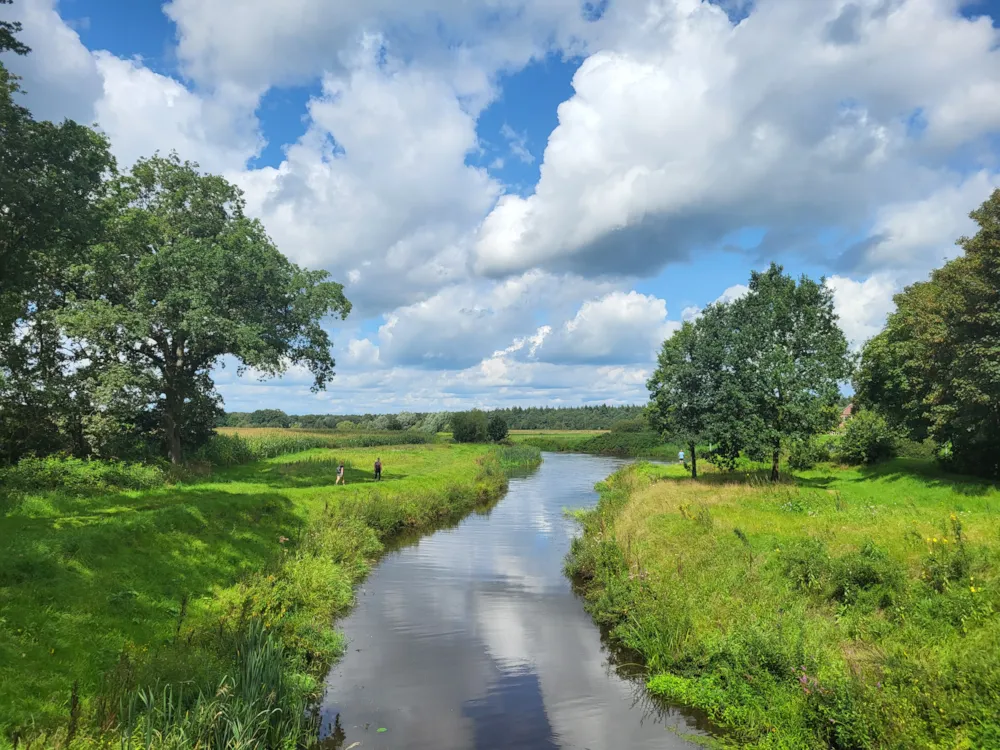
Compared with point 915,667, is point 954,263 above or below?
above

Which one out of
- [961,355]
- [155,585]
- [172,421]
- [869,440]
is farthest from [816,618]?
[172,421]

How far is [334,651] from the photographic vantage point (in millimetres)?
15180

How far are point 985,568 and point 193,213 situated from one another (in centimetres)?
4352

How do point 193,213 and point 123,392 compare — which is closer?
point 123,392

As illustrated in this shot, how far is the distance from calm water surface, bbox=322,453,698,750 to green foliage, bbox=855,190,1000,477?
21438 millimetres

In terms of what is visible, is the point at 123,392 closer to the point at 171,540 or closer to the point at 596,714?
the point at 171,540

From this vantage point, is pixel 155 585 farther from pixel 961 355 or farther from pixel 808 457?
pixel 808 457

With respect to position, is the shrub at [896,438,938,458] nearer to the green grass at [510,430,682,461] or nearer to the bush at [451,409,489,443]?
the green grass at [510,430,682,461]

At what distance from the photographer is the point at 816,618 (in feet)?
43.1

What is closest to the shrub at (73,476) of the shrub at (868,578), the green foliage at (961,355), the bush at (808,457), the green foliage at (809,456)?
the shrub at (868,578)

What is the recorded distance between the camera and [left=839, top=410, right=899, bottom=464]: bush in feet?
134

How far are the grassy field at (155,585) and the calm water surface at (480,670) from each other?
127cm

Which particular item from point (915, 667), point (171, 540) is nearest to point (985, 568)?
point (915, 667)

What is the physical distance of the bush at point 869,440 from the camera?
40969 mm
